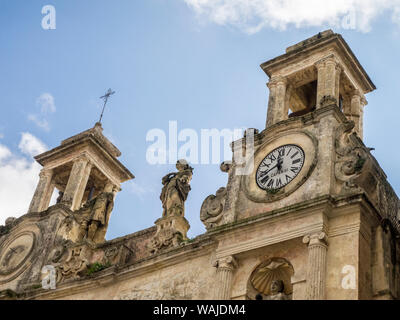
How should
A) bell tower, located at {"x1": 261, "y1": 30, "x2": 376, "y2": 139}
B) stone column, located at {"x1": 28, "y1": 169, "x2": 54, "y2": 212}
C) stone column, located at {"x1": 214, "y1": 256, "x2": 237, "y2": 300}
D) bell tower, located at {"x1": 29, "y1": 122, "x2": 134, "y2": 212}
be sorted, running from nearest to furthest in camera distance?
1. stone column, located at {"x1": 214, "y1": 256, "x2": 237, "y2": 300}
2. bell tower, located at {"x1": 261, "y1": 30, "x2": 376, "y2": 139}
3. bell tower, located at {"x1": 29, "y1": 122, "x2": 134, "y2": 212}
4. stone column, located at {"x1": 28, "y1": 169, "x2": 54, "y2": 212}

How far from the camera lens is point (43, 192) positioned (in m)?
23.1

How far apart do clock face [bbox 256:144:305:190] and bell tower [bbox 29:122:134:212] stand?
6.77 meters

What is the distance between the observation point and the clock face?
16.6m

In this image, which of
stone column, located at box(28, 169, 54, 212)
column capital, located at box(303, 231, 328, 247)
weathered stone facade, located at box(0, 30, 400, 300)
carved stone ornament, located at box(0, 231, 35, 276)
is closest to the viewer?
column capital, located at box(303, 231, 328, 247)

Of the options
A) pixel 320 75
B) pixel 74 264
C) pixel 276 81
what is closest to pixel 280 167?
pixel 320 75

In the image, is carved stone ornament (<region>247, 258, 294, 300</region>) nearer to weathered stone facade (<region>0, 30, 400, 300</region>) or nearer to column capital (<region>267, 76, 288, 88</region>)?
weathered stone facade (<region>0, 30, 400, 300</region>)

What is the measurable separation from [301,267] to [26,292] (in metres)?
7.62

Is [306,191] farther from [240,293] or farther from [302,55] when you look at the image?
[302,55]

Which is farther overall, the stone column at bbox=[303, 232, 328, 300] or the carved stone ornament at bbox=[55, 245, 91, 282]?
the carved stone ornament at bbox=[55, 245, 91, 282]

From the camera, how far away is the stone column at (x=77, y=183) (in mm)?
22062

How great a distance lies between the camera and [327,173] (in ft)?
52.2

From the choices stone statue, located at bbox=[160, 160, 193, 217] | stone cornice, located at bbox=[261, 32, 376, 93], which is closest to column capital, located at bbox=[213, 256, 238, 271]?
stone statue, located at bbox=[160, 160, 193, 217]
